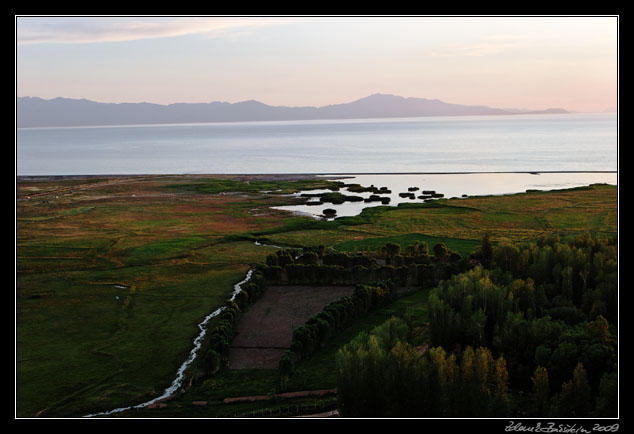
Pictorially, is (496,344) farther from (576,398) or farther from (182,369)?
(182,369)

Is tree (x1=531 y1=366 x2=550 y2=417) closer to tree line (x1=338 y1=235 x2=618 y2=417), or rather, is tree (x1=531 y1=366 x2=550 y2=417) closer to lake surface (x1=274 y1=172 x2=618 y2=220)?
tree line (x1=338 y1=235 x2=618 y2=417)

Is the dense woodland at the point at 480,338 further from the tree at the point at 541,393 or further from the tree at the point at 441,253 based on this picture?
the tree at the point at 441,253

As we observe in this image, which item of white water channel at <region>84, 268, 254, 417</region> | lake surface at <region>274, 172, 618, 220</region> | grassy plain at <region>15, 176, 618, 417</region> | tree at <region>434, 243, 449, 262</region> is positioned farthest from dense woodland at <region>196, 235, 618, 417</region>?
lake surface at <region>274, 172, 618, 220</region>

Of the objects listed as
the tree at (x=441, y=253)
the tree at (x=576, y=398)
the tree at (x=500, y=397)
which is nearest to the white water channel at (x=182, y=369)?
the tree at (x=500, y=397)

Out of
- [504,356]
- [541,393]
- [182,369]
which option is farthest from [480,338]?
[182,369]

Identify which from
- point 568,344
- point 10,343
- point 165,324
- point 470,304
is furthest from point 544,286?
point 10,343
